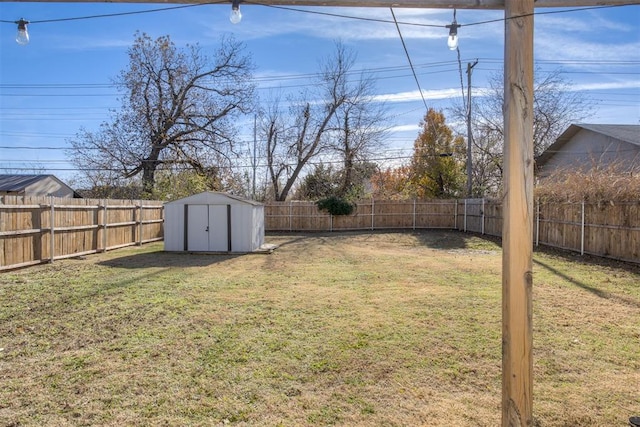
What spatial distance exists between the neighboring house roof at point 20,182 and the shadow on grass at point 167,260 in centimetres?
1194

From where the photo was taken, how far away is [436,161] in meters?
25.5

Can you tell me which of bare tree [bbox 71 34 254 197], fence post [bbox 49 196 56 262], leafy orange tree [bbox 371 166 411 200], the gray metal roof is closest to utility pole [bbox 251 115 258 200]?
bare tree [bbox 71 34 254 197]

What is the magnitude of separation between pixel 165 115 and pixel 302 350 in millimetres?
22427

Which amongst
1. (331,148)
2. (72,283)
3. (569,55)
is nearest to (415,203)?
(331,148)

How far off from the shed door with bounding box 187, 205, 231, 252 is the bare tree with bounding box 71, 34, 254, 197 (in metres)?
9.32

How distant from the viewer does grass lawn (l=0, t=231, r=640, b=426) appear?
2.79 meters

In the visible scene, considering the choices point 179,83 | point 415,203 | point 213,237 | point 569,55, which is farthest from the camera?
point 179,83

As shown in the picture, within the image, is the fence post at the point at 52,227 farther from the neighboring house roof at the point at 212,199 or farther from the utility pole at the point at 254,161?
the utility pole at the point at 254,161

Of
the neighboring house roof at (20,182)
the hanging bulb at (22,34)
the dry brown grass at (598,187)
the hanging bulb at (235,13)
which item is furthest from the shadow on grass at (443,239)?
the neighboring house roof at (20,182)

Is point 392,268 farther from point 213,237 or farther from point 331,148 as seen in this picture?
point 331,148

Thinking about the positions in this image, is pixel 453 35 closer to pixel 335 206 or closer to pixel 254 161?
pixel 335 206

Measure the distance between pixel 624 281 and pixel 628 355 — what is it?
476cm

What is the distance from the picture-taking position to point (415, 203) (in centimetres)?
2206

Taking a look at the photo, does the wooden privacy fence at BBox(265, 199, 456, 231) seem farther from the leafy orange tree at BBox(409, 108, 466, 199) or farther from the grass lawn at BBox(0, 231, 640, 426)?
the grass lawn at BBox(0, 231, 640, 426)
